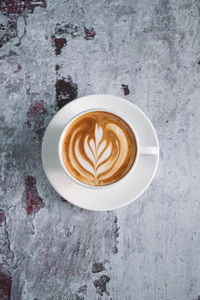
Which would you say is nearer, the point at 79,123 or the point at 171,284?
the point at 79,123

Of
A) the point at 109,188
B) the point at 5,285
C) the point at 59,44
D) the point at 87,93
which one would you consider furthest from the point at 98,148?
the point at 5,285

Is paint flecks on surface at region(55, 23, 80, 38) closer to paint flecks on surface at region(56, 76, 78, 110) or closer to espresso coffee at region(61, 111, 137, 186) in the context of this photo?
paint flecks on surface at region(56, 76, 78, 110)

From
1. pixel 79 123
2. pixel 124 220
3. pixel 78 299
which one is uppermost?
pixel 79 123

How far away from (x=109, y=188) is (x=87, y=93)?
1.05ft

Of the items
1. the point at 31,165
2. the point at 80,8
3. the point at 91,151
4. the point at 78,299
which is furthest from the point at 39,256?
the point at 80,8

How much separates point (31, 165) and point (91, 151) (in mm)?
244

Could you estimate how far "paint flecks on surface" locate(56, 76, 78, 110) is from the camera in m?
1.07

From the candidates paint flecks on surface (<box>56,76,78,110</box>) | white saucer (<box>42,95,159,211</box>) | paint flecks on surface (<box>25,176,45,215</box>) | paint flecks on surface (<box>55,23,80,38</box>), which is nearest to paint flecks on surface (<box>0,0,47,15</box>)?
paint flecks on surface (<box>55,23,80,38</box>)

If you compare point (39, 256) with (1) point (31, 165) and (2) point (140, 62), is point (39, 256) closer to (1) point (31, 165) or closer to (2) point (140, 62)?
(1) point (31, 165)

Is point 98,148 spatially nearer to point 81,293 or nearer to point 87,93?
point 87,93

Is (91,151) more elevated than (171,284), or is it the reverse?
(91,151)

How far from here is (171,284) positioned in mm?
1067

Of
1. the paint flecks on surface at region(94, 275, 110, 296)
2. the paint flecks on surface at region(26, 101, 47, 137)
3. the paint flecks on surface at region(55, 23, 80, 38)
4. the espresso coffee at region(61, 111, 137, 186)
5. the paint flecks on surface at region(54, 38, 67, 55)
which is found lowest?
the paint flecks on surface at region(94, 275, 110, 296)

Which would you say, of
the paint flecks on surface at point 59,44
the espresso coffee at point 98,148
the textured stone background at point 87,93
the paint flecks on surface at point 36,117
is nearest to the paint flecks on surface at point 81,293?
the textured stone background at point 87,93
